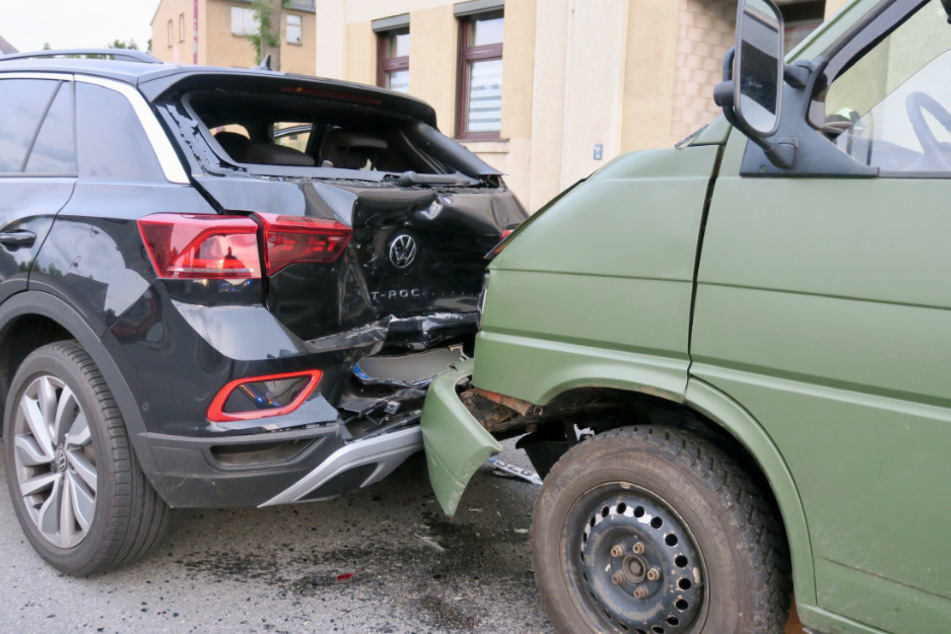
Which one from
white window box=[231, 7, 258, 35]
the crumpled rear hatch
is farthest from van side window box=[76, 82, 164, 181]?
white window box=[231, 7, 258, 35]

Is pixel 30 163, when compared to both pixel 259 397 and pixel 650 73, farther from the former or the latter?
pixel 650 73

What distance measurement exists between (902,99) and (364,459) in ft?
6.53

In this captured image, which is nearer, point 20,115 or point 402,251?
point 402,251

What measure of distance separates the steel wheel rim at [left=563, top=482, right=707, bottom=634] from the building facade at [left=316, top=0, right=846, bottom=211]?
20.3 ft

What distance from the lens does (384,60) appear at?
14.3 m

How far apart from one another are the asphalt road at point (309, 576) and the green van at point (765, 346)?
59 centimetres

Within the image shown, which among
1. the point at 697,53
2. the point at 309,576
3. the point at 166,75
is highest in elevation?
the point at 697,53

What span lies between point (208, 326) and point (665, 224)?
1469mm

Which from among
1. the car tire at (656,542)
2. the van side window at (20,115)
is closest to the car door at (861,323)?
the car tire at (656,542)

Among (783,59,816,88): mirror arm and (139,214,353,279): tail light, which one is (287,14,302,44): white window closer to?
(139,214,353,279): tail light

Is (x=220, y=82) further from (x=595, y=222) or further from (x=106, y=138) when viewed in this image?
(x=595, y=222)

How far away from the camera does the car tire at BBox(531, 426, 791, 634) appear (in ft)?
7.33

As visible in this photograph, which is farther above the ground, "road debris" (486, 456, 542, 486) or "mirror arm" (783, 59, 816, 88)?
"mirror arm" (783, 59, 816, 88)

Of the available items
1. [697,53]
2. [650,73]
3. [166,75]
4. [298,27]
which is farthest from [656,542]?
[298,27]
